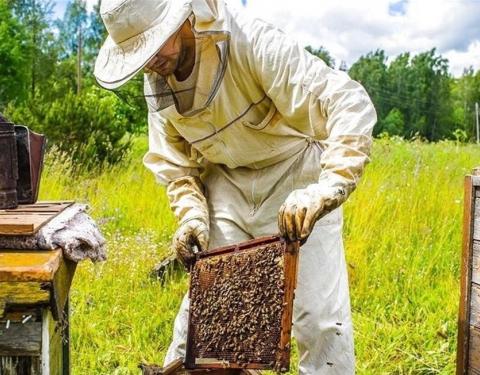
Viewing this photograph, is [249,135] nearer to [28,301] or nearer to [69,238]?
[69,238]

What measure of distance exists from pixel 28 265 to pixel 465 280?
5.13 feet

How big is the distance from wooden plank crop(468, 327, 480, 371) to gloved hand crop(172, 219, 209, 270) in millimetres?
1012

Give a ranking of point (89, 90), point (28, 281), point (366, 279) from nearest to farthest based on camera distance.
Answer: point (28, 281)
point (366, 279)
point (89, 90)

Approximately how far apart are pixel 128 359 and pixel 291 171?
1.41 meters

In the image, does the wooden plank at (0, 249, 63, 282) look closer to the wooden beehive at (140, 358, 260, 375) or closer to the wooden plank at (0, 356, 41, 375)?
the wooden plank at (0, 356, 41, 375)

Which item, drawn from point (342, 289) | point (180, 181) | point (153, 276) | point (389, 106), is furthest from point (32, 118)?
point (389, 106)

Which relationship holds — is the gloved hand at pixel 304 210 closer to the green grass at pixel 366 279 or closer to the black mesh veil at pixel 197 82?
the black mesh veil at pixel 197 82

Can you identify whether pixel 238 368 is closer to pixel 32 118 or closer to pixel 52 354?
pixel 52 354

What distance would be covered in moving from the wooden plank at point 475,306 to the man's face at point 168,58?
4.28 feet

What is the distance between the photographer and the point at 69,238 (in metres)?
1.56

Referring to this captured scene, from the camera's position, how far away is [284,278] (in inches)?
65.5

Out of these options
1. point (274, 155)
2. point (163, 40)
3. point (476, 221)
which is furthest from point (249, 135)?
point (476, 221)

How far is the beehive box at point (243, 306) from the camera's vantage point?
1.67 metres

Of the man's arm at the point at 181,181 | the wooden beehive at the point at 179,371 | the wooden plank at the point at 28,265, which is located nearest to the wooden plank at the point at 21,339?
→ the wooden plank at the point at 28,265
